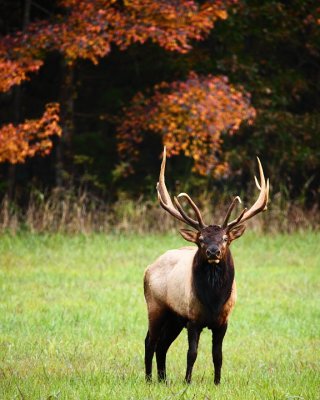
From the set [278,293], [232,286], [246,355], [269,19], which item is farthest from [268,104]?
[232,286]

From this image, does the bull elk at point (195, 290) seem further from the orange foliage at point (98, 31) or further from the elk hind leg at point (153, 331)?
the orange foliage at point (98, 31)

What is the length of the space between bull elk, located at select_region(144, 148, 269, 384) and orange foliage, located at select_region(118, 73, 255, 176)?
424 inches

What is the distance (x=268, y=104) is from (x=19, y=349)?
14518 millimetres

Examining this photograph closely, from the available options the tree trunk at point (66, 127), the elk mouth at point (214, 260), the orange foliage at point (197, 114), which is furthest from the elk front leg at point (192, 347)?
the tree trunk at point (66, 127)

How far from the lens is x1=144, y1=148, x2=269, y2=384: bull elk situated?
24.9 feet

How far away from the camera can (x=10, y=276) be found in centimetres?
1439

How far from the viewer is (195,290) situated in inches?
301

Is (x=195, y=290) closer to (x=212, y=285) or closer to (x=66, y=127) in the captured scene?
(x=212, y=285)

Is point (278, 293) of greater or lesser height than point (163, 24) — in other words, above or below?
below

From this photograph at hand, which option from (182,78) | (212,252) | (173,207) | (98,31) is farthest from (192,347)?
(182,78)

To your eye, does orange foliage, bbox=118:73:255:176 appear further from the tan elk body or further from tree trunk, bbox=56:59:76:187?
the tan elk body

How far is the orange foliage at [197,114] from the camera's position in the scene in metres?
19.0

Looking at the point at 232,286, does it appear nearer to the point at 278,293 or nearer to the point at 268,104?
A: the point at 278,293

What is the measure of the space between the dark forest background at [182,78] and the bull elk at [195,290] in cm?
1276
